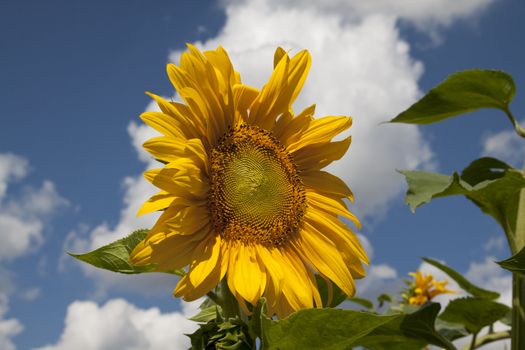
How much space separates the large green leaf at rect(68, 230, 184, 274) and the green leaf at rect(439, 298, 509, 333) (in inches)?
64.3

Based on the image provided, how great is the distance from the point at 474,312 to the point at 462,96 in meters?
0.97

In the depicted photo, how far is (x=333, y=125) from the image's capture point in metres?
1.99

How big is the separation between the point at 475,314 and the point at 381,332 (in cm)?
83

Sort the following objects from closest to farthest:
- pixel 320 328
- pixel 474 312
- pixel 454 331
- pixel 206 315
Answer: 1. pixel 320 328
2. pixel 206 315
3. pixel 474 312
4. pixel 454 331

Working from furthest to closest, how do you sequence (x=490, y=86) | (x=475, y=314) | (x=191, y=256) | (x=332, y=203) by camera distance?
(x=475, y=314) → (x=490, y=86) → (x=332, y=203) → (x=191, y=256)

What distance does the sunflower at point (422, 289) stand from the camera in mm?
5368

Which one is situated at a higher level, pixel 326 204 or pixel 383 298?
pixel 383 298

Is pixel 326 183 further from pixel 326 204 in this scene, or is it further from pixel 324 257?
pixel 324 257

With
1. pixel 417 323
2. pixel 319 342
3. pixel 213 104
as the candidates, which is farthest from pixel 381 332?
pixel 213 104

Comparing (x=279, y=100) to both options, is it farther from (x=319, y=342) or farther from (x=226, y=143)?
(x=319, y=342)

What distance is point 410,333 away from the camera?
2.45 metres

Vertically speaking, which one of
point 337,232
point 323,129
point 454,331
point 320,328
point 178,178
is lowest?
point 320,328

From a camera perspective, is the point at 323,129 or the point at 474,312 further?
the point at 474,312

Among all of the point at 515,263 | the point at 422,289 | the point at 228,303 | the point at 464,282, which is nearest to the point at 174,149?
the point at 228,303
